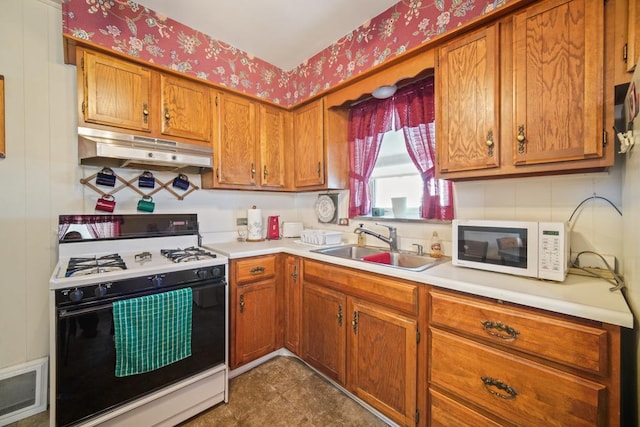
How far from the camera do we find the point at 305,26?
6.84 ft

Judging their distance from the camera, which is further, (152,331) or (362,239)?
(362,239)

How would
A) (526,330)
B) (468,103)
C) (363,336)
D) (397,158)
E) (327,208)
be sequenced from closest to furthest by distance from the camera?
(526,330), (468,103), (363,336), (397,158), (327,208)

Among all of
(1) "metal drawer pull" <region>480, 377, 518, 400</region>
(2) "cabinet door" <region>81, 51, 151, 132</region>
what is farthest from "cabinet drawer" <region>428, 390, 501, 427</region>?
(2) "cabinet door" <region>81, 51, 151, 132</region>

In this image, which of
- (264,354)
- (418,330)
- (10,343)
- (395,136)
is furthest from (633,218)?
(10,343)

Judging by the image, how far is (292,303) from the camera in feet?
6.79

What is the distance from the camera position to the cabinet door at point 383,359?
1339mm

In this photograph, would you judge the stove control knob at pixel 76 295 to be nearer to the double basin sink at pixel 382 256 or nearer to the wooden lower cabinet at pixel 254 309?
the wooden lower cabinet at pixel 254 309

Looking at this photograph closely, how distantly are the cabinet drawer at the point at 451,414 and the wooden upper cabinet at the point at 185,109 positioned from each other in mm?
2243

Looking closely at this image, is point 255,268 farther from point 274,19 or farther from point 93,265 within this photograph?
point 274,19

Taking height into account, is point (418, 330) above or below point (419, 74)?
below

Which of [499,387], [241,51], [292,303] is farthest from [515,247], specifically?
[241,51]

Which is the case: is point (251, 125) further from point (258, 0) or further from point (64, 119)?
point (64, 119)

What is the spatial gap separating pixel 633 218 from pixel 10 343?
3.21 m

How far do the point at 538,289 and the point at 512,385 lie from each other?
40 cm
